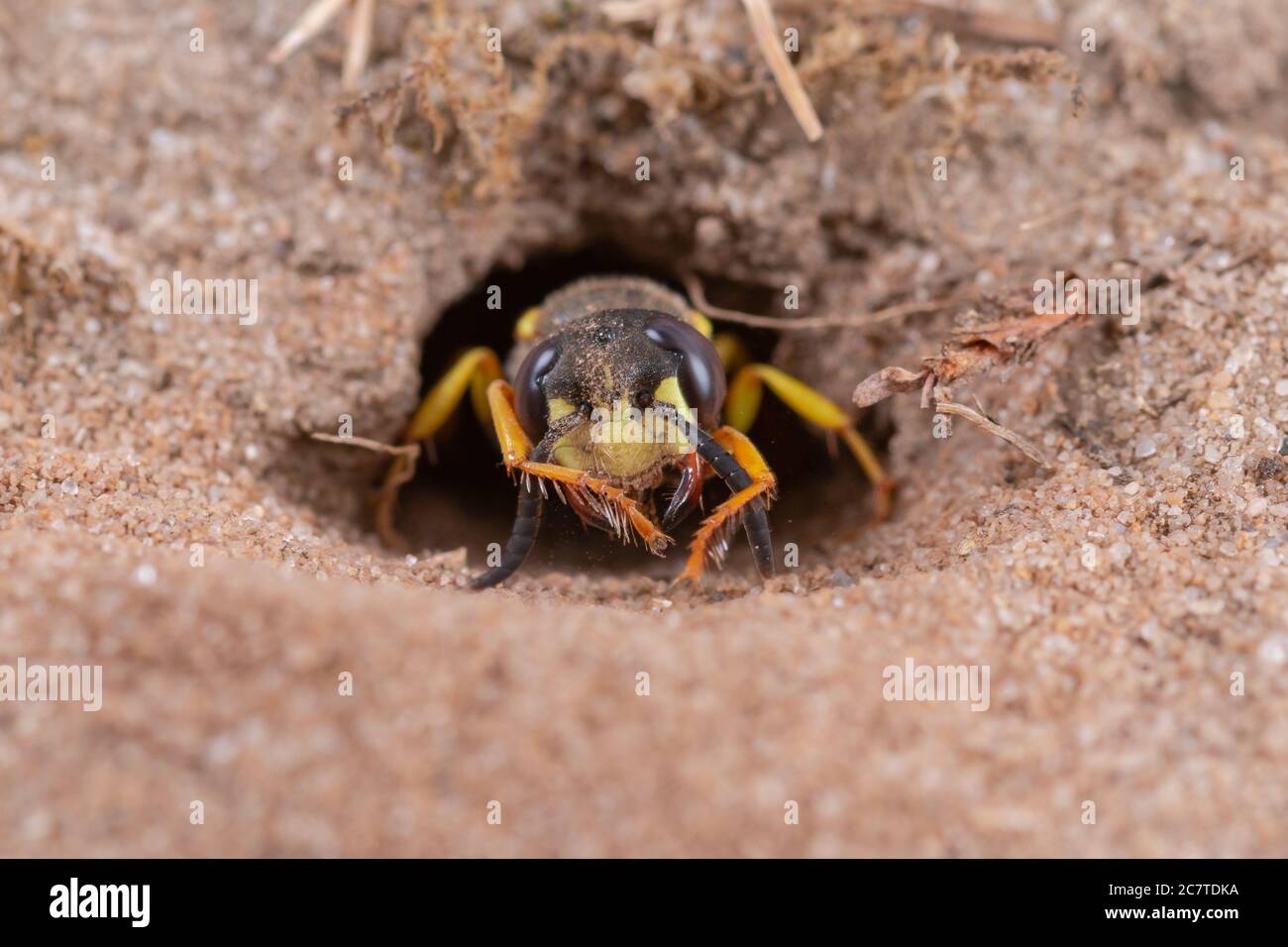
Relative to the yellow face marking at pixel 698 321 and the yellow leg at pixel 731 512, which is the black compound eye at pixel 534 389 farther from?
the yellow face marking at pixel 698 321

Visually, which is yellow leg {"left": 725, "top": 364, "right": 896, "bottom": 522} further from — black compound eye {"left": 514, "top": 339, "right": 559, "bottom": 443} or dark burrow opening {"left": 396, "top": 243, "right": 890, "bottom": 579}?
black compound eye {"left": 514, "top": 339, "right": 559, "bottom": 443}

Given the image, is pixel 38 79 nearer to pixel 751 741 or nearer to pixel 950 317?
pixel 950 317

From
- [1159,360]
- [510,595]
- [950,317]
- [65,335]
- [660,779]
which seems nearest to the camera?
[660,779]

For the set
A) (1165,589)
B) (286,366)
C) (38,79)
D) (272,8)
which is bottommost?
(1165,589)

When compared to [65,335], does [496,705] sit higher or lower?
lower
